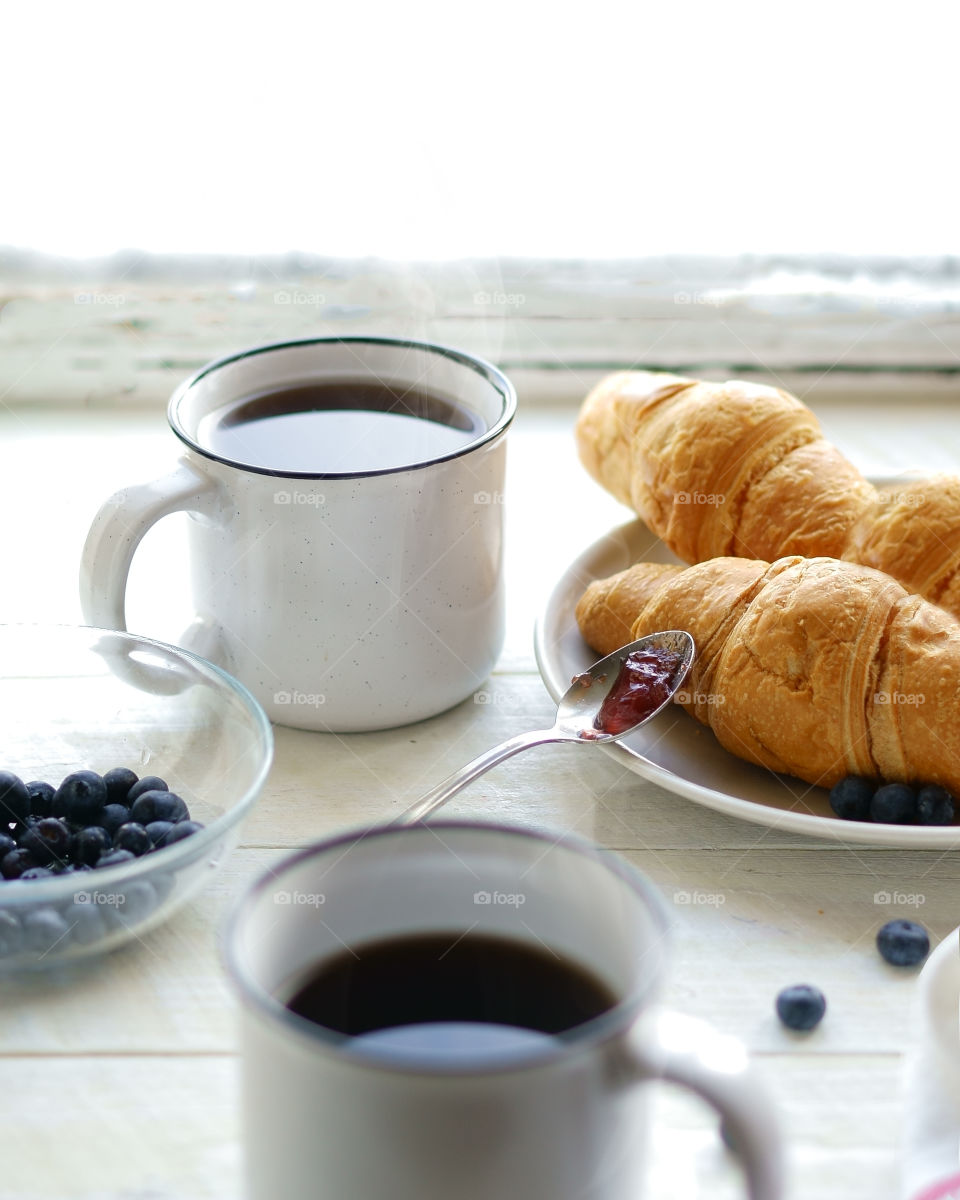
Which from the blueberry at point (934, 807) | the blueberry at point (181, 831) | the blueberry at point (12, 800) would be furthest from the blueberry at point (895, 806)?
the blueberry at point (12, 800)

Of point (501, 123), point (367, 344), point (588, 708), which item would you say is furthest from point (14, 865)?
point (501, 123)

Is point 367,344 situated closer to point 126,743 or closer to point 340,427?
point 340,427

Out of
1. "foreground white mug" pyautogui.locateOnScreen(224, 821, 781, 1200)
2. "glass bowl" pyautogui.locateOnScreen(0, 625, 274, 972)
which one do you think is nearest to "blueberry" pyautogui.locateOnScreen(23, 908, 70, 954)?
"glass bowl" pyautogui.locateOnScreen(0, 625, 274, 972)

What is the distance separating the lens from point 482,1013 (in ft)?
1.70

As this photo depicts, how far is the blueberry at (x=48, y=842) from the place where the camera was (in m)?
0.74

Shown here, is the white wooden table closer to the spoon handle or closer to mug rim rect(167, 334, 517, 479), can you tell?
the spoon handle

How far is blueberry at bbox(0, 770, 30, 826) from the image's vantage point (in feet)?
2.55

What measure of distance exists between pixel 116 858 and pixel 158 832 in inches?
1.3

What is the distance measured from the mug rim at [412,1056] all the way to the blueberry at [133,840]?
0.26 m

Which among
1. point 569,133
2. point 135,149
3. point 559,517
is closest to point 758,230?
point 569,133

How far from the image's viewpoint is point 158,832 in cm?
75

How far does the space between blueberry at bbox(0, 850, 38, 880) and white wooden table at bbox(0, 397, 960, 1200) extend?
0.06 metres

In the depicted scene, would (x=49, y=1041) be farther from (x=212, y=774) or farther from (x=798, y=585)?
(x=798, y=585)

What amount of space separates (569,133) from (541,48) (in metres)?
0.10
